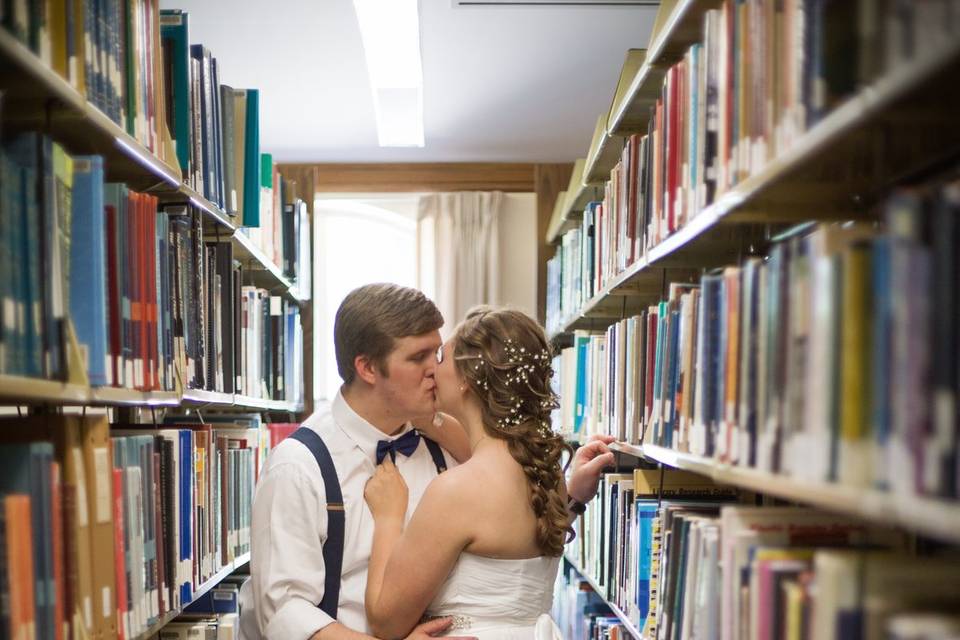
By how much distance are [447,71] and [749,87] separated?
307 cm

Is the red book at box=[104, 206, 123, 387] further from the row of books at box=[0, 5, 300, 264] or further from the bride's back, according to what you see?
the bride's back

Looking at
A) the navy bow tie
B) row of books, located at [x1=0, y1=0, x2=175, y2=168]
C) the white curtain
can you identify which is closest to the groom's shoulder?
the navy bow tie

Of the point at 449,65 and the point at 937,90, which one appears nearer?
the point at 937,90

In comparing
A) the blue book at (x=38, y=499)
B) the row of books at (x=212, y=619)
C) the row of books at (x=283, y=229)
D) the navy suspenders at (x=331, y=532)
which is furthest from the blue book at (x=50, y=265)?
the row of books at (x=283, y=229)

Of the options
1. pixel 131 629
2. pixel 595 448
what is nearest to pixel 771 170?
pixel 131 629

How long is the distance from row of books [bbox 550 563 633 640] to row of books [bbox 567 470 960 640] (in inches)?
27.9

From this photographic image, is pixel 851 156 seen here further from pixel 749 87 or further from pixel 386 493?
pixel 386 493

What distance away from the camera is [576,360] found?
3637 mm

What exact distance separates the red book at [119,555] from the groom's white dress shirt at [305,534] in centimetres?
44

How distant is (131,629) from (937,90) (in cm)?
156

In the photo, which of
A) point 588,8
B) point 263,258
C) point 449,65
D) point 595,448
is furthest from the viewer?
point 449,65

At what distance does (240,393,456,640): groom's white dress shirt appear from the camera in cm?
207

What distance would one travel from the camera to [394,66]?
13.9ft

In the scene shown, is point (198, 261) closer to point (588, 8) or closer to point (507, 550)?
point (507, 550)
